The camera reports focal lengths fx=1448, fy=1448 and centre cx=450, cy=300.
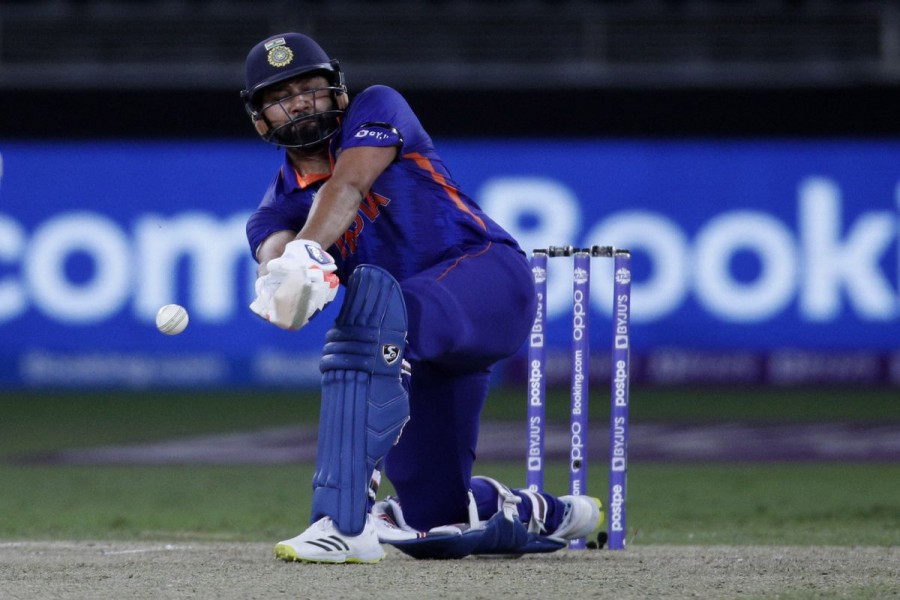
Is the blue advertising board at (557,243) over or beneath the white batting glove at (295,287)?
over

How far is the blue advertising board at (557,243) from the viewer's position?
11.2 meters

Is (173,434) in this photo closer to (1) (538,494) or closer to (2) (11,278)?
(2) (11,278)

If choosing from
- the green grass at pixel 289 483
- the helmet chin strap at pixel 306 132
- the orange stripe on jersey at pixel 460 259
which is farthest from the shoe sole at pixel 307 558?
the green grass at pixel 289 483

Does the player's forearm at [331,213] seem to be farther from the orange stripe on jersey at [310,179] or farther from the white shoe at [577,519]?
the white shoe at [577,519]

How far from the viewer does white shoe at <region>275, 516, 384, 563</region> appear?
3.23m

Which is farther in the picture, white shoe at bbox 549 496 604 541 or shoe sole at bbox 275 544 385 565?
white shoe at bbox 549 496 604 541

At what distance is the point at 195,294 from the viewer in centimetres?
1134

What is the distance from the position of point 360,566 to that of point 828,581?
1.04 meters

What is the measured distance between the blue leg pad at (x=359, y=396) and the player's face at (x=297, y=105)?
18.4 inches

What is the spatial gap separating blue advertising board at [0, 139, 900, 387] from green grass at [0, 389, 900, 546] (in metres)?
0.33

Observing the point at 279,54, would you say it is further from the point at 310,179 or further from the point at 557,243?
the point at 557,243

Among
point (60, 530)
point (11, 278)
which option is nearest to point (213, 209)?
point (11, 278)

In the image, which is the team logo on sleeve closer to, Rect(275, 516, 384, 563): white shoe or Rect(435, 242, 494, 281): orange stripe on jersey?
Rect(435, 242, 494, 281): orange stripe on jersey

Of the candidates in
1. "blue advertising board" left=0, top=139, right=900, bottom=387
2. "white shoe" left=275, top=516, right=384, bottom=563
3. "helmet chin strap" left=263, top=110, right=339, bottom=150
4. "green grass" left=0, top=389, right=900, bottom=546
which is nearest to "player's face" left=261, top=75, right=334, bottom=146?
"helmet chin strap" left=263, top=110, right=339, bottom=150
